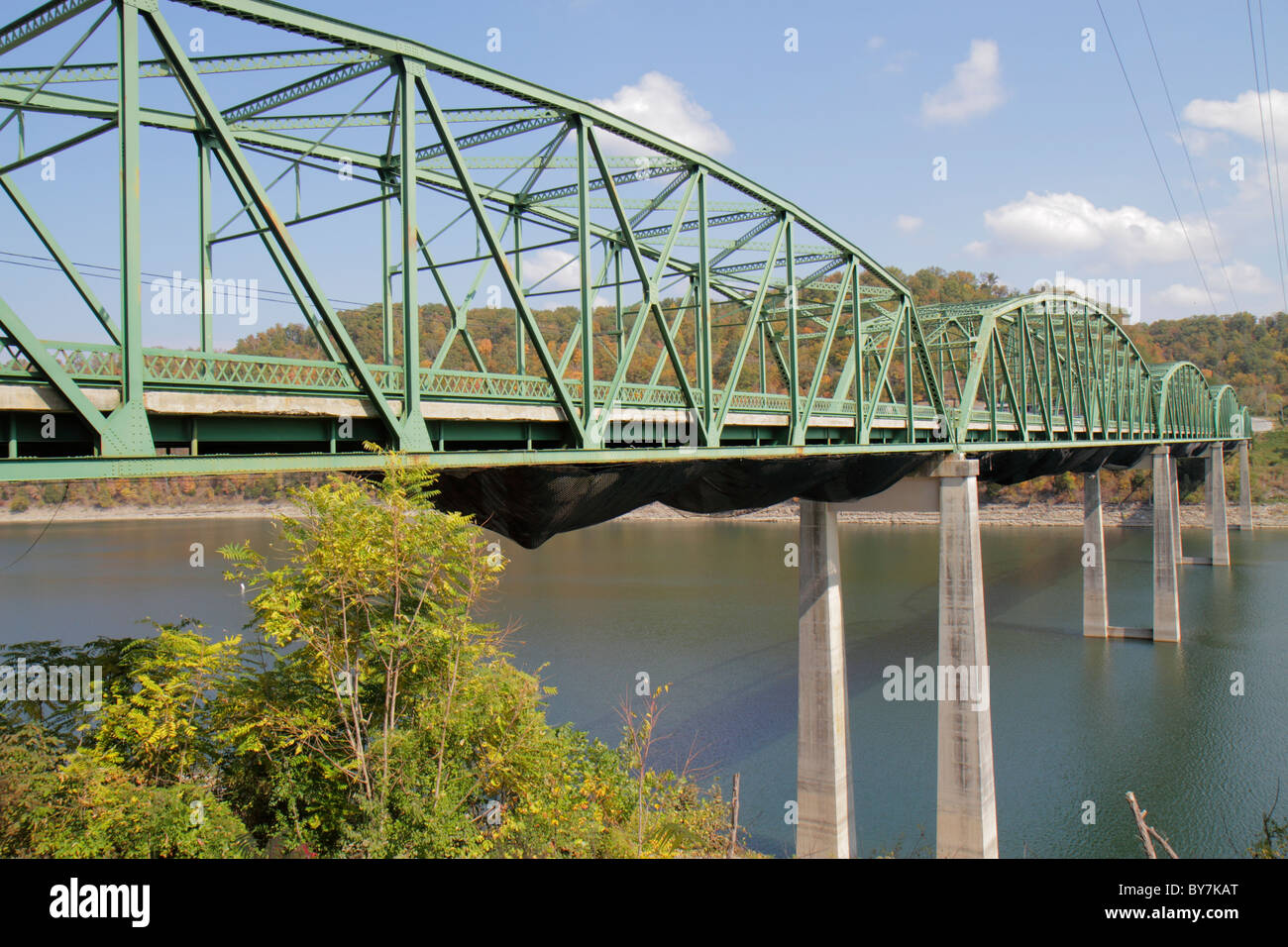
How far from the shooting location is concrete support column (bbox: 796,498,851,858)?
19.0 metres

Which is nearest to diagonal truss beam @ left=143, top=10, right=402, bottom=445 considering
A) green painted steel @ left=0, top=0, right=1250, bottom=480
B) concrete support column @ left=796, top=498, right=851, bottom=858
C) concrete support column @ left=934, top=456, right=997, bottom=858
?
green painted steel @ left=0, top=0, right=1250, bottom=480

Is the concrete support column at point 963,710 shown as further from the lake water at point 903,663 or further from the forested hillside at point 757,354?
the forested hillside at point 757,354

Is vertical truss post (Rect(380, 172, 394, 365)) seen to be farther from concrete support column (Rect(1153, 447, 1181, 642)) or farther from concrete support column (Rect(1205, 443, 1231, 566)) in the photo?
concrete support column (Rect(1205, 443, 1231, 566))

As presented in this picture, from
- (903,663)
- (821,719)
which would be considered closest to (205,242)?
(821,719)

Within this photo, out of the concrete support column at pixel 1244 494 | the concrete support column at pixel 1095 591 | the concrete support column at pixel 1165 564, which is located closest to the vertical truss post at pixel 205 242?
the concrete support column at pixel 1095 591

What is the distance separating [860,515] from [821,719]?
7048cm

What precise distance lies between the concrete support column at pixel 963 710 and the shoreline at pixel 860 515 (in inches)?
1601

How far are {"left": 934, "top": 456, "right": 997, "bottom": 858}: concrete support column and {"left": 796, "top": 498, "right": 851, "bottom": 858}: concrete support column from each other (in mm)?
2166

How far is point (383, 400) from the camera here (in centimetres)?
774

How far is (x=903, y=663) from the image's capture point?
33125mm

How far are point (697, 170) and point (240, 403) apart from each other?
8.57 metres

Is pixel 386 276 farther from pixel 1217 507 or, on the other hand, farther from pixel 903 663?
pixel 1217 507

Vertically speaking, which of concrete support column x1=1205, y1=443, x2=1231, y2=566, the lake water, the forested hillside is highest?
the forested hillside

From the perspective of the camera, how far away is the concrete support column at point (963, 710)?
18375mm
